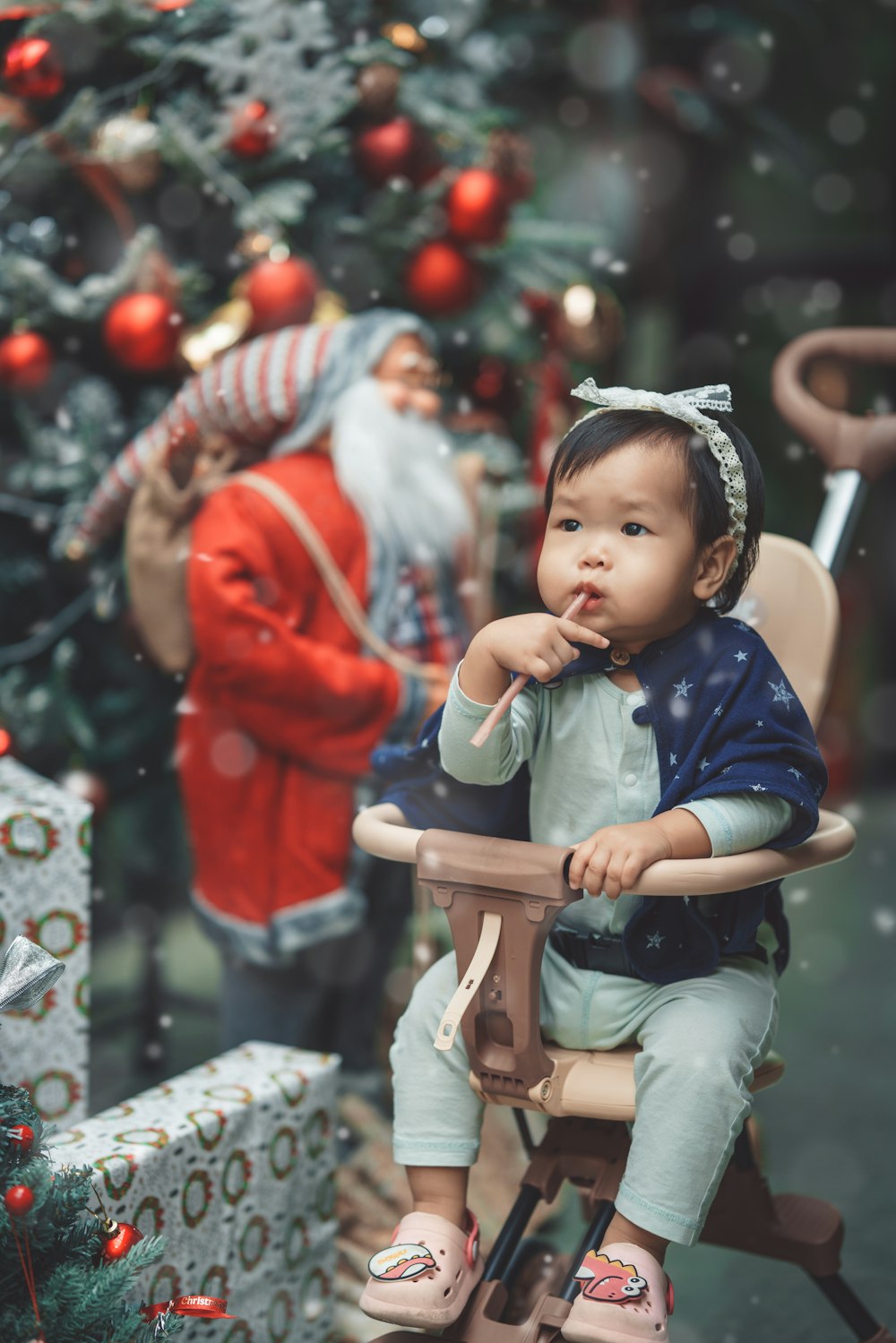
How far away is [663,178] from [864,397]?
3.97ft

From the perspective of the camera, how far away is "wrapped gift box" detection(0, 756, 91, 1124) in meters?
1.88

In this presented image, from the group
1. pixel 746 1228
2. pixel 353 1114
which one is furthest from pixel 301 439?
pixel 746 1228

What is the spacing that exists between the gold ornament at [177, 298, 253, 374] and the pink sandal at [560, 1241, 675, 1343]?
1695 mm

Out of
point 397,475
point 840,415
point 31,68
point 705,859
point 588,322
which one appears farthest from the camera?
point 588,322

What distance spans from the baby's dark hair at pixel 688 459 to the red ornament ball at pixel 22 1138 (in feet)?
2.61

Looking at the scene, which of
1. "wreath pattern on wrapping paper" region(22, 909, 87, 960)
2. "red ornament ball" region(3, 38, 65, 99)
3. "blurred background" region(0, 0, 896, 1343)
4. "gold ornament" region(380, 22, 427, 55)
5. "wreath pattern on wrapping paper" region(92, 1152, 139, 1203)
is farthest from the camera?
"gold ornament" region(380, 22, 427, 55)

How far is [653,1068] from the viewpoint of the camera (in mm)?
1324

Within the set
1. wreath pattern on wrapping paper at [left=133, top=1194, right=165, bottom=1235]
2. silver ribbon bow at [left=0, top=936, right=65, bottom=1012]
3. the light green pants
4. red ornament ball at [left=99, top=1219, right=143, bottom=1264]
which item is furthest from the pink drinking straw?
wreath pattern on wrapping paper at [left=133, top=1194, right=165, bottom=1235]

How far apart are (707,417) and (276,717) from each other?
3.63 ft

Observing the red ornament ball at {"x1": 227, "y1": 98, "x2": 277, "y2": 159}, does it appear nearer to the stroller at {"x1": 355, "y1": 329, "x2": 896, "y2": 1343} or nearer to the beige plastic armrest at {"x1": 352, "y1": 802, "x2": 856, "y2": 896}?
the stroller at {"x1": 355, "y1": 329, "x2": 896, "y2": 1343}

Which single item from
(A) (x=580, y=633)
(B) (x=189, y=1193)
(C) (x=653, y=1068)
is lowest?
(B) (x=189, y=1193)

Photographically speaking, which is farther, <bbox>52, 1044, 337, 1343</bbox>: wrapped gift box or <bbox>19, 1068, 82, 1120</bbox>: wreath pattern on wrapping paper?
<bbox>19, 1068, 82, 1120</bbox>: wreath pattern on wrapping paper

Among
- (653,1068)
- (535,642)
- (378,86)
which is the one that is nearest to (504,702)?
(535,642)

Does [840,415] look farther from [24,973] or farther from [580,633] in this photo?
[24,973]
